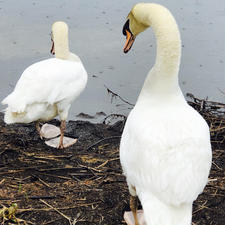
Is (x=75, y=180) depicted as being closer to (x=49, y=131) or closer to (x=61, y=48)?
(x=49, y=131)

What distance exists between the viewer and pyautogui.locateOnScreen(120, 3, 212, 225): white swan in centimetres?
138

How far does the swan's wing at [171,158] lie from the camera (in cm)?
137

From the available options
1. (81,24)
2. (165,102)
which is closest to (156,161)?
(165,102)

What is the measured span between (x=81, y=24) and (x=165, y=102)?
6.80 feet

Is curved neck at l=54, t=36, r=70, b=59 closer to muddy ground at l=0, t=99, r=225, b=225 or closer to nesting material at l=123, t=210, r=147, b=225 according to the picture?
muddy ground at l=0, t=99, r=225, b=225

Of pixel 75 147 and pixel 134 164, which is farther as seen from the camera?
pixel 75 147

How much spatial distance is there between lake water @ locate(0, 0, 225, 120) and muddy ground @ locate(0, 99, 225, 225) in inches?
10.8

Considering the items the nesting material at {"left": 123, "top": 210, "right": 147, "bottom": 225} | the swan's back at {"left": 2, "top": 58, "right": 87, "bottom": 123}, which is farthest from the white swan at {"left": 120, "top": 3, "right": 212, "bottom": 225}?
the swan's back at {"left": 2, "top": 58, "right": 87, "bottom": 123}

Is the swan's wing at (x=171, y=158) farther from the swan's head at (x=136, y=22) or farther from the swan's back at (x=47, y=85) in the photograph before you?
the swan's back at (x=47, y=85)

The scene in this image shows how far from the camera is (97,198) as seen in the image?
212 centimetres

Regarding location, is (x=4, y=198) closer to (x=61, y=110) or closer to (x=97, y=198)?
(x=97, y=198)

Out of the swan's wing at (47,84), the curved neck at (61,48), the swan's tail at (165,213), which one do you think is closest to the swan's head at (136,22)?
the swan's tail at (165,213)

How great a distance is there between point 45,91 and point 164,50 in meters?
1.27

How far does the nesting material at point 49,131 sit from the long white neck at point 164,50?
5.35 feet
